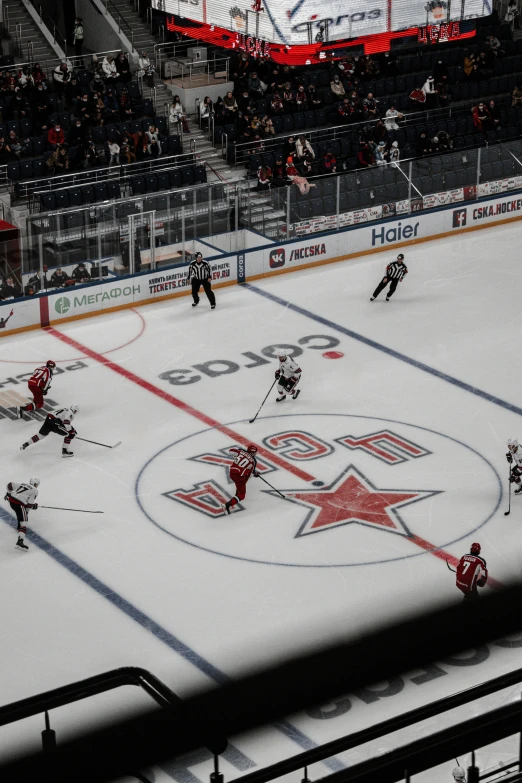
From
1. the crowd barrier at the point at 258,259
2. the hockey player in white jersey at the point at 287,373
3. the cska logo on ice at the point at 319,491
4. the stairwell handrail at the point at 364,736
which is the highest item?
the stairwell handrail at the point at 364,736

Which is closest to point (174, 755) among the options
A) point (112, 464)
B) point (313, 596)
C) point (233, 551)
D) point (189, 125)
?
point (313, 596)

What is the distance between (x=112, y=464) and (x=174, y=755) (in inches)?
601

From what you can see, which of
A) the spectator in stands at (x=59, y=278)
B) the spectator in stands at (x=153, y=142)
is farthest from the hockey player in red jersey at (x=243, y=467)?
the spectator in stands at (x=153, y=142)

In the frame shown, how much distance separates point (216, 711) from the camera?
92 cm

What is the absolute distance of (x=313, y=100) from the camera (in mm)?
28250

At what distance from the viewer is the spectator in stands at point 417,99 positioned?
29.0 meters

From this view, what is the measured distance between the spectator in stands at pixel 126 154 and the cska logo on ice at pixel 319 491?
9.52 metres

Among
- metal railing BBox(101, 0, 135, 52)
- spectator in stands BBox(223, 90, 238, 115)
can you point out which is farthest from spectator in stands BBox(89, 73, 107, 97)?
metal railing BBox(101, 0, 135, 52)

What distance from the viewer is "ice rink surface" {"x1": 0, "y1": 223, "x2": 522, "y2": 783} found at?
40.1ft

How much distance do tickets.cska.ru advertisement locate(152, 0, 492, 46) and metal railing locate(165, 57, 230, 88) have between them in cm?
1295

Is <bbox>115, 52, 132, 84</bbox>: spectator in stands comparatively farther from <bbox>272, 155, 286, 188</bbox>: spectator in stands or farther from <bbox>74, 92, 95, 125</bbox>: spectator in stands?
<bbox>272, 155, 286, 188</bbox>: spectator in stands

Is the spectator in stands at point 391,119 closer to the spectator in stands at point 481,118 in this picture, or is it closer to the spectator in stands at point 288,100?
the spectator in stands at point 481,118

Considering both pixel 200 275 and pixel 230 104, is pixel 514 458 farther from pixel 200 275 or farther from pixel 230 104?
pixel 230 104

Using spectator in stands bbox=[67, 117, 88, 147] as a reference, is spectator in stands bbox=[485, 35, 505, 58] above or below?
above
